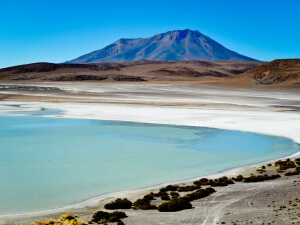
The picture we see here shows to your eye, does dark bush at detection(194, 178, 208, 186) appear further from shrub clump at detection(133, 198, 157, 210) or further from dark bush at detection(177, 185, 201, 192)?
shrub clump at detection(133, 198, 157, 210)

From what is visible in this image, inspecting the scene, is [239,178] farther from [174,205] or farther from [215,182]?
[174,205]

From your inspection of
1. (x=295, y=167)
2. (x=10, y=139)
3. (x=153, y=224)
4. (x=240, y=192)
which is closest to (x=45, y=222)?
(x=153, y=224)

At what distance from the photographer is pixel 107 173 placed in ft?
59.5

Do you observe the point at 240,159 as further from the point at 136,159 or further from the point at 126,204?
the point at 126,204

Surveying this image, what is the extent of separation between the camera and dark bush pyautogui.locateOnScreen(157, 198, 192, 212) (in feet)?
41.8

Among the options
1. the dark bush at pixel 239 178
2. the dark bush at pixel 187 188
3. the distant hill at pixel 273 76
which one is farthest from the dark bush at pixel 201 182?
the distant hill at pixel 273 76

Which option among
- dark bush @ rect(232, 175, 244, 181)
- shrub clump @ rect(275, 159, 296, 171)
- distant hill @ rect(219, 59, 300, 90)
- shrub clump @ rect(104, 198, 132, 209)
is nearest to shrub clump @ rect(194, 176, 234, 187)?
dark bush @ rect(232, 175, 244, 181)

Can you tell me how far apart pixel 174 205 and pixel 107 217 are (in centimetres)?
213

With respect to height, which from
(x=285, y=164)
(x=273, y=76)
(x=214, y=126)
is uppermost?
(x=273, y=76)

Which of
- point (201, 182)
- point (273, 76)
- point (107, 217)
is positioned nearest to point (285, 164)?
point (201, 182)

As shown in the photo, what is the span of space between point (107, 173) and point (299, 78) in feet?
248

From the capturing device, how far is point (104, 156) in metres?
22.1

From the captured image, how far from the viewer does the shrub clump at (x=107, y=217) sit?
11.6 meters

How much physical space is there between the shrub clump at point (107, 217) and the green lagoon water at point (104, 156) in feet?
7.82
